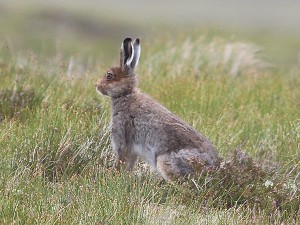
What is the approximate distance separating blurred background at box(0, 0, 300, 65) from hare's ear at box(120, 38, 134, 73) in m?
13.8

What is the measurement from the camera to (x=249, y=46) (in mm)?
15602

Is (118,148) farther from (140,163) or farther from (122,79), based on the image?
(122,79)

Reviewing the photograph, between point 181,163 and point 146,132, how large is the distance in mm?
593

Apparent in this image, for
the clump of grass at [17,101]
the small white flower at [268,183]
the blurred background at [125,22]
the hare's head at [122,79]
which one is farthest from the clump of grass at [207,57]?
the blurred background at [125,22]

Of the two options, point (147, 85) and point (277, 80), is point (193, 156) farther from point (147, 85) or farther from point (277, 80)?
point (277, 80)

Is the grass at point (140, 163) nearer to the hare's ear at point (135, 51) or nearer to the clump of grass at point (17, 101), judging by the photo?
the clump of grass at point (17, 101)

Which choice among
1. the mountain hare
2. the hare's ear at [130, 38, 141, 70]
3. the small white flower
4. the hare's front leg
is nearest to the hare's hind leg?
the mountain hare

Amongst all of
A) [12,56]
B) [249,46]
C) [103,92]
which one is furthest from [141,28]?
[103,92]

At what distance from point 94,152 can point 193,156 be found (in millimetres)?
1151

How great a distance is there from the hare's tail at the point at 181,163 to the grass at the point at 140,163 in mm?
118

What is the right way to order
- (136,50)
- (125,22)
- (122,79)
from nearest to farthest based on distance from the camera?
1. (136,50)
2. (122,79)
3. (125,22)

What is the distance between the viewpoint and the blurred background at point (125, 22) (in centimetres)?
3334

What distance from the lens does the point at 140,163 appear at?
29.1 ft

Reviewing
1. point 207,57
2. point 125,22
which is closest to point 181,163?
point 207,57
